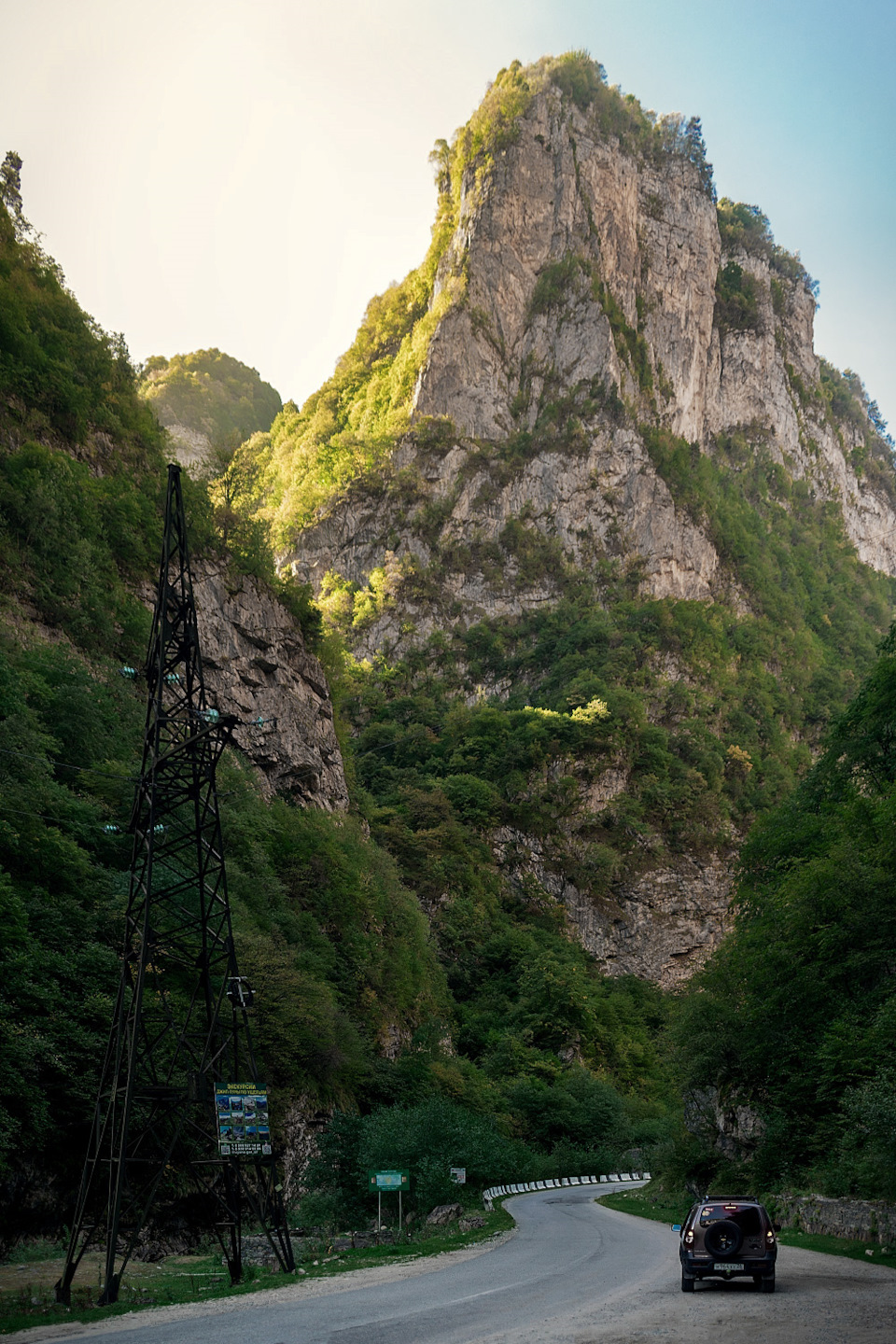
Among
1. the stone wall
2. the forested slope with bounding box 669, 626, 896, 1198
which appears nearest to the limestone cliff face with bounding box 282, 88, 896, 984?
the forested slope with bounding box 669, 626, 896, 1198

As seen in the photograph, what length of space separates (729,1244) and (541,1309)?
3.12 meters

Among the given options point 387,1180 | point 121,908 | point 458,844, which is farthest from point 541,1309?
point 458,844

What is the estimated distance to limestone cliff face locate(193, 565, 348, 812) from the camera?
42.0 meters

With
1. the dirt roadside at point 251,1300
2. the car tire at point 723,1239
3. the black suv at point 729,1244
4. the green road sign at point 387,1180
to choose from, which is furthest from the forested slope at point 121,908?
the car tire at point 723,1239

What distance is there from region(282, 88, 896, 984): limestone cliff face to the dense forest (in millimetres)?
2163

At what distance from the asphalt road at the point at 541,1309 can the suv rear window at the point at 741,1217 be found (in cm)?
74

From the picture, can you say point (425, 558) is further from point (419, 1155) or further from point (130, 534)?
point (419, 1155)

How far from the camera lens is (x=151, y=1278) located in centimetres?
1677

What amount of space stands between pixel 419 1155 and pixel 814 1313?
18787 mm

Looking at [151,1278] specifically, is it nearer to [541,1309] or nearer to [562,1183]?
[541,1309]

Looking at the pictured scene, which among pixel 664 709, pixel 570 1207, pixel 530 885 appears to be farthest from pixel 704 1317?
pixel 664 709

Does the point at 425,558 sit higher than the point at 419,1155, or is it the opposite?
the point at 425,558

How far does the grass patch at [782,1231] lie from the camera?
16.2m

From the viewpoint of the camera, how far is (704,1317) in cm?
1051
